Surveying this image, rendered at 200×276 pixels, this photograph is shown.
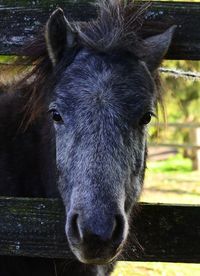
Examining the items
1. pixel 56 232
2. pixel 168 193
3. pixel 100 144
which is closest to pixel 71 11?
pixel 100 144

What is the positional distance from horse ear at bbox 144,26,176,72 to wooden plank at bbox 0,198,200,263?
78cm

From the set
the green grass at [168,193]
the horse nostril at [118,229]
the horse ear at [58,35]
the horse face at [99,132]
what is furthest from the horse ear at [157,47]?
the green grass at [168,193]

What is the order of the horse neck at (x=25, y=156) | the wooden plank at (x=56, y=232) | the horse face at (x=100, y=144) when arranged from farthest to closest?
the horse neck at (x=25, y=156) → the wooden plank at (x=56, y=232) → the horse face at (x=100, y=144)

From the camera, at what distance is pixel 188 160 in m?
21.5

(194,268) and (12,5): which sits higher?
(12,5)

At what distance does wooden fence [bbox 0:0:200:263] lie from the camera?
102 inches

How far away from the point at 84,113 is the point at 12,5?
669 mm

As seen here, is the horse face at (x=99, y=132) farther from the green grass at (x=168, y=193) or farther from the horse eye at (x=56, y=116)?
the green grass at (x=168, y=193)

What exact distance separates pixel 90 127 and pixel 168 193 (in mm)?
10315

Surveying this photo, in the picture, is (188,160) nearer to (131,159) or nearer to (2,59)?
(2,59)

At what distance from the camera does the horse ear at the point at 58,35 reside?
261 centimetres

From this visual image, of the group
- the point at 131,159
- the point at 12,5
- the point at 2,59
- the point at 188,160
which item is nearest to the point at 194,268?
the point at 2,59

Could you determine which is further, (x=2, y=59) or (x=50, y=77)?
(x=2, y=59)

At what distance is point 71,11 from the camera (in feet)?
9.02
